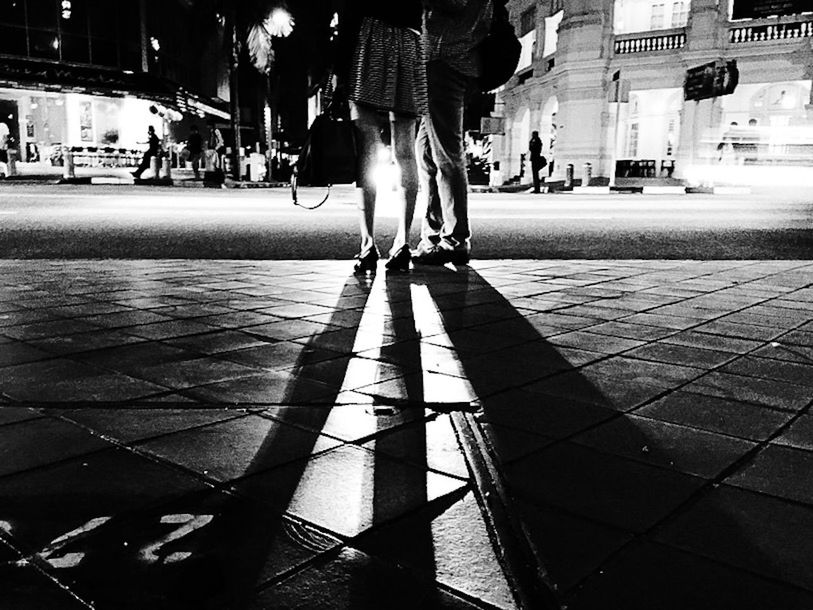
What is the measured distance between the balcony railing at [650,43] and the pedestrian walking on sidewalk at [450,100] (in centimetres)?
2901

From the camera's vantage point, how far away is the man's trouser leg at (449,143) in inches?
216

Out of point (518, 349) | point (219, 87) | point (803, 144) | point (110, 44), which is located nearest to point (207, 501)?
point (518, 349)

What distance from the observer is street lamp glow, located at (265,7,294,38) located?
2636cm

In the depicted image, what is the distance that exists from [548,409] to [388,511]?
837 millimetres

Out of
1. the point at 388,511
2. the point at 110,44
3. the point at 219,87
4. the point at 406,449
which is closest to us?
the point at 388,511

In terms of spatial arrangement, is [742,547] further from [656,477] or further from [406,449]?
[406,449]

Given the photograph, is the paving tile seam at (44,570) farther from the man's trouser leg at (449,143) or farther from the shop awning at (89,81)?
the shop awning at (89,81)

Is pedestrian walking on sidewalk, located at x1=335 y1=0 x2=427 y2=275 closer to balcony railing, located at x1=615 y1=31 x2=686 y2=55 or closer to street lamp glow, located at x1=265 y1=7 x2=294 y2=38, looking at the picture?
street lamp glow, located at x1=265 y1=7 x2=294 y2=38

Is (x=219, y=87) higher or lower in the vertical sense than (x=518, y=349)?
higher

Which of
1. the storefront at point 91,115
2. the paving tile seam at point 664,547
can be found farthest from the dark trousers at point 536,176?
the paving tile seam at point 664,547

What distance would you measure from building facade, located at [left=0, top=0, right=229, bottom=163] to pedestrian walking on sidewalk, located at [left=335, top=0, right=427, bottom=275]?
1298 inches

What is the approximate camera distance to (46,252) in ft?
20.5

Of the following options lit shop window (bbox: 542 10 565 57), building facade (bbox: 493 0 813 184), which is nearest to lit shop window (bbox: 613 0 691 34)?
building facade (bbox: 493 0 813 184)

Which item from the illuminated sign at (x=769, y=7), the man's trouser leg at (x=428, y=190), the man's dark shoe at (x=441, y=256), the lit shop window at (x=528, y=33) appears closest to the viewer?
the man's dark shoe at (x=441, y=256)
